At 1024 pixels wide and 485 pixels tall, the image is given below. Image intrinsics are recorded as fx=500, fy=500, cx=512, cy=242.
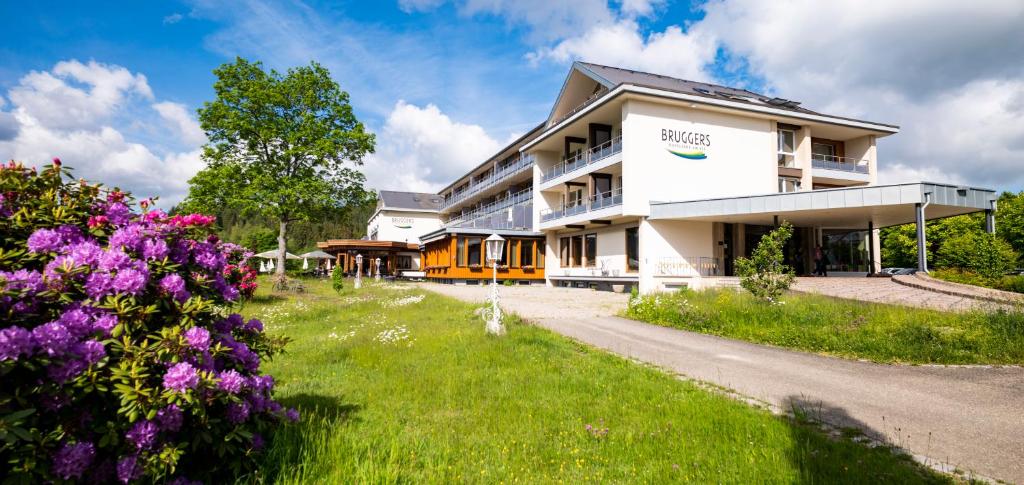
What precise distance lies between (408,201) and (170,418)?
6361 cm

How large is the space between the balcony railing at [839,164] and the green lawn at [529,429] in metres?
27.4

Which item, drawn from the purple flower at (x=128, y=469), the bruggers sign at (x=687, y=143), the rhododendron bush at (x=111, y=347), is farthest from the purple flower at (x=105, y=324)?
the bruggers sign at (x=687, y=143)

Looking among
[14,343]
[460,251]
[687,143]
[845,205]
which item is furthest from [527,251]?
[14,343]

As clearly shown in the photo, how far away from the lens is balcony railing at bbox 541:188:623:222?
2589cm

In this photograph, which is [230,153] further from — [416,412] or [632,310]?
[416,412]

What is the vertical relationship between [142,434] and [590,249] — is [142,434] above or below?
below

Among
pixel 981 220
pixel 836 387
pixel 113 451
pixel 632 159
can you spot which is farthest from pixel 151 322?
pixel 981 220

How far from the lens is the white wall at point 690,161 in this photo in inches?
983

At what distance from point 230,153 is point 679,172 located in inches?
970

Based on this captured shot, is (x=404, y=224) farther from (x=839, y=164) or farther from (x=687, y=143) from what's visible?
(x=839, y=164)

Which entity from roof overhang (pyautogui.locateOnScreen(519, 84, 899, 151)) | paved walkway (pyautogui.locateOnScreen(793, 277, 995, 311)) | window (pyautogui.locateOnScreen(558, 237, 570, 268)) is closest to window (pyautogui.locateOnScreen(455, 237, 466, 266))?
window (pyautogui.locateOnScreen(558, 237, 570, 268))

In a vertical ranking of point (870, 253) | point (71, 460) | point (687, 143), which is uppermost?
point (687, 143)

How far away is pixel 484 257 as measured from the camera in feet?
112

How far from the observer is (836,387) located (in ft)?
20.9
